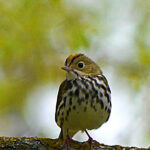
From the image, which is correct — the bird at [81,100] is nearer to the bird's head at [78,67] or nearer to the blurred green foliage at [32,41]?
the bird's head at [78,67]

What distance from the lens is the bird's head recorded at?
5.38 metres

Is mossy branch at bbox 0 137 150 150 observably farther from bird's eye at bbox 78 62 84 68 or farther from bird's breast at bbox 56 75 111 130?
bird's eye at bbox 78 62 84 68

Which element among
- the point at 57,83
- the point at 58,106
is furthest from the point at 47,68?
the point at 58,106

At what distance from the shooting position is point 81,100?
4984mm

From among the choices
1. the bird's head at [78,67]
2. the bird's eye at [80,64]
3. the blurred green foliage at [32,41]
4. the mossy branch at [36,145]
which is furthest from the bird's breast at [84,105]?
the blurred green foliage at [32,41]

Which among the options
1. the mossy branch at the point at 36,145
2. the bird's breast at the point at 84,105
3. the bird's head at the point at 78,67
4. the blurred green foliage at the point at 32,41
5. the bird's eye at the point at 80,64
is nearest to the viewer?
the mossy branch at the point at 36,145

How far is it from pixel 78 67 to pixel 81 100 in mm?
673

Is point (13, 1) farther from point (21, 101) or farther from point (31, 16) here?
point (21, 101)

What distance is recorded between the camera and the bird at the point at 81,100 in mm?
4977

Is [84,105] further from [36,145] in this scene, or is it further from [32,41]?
[32,41]

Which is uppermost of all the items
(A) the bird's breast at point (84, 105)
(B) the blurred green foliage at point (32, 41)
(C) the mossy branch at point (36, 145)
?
(B) the blurred green foliage at point (32, 41)

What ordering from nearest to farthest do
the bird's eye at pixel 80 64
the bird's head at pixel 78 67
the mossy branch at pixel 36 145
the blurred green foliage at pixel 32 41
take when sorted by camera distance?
1. the mossy branch at pixel 36 145
2. the bird's head at pixel 78 67
3. the bird's eye at pixel 80 64
4. the blurred green foliage at pixel 32 41

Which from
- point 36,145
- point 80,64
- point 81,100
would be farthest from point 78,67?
point 36,145

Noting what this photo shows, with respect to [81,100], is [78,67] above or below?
above
